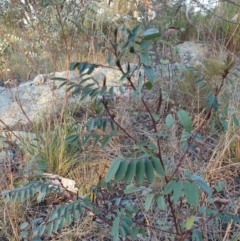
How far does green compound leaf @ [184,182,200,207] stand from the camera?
0.78 meters

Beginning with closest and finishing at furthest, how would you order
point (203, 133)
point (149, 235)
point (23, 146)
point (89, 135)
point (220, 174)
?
1. point (89, 135)
2. point (149, 235)
3. point (220, 174)
4. point (23, 146)
5. point (203, 133)

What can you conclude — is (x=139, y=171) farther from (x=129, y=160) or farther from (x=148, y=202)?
(x=148, y=202)

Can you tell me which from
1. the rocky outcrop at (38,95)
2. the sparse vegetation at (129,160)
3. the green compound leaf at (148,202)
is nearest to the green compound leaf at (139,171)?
the sparse vegetation at (129,160)

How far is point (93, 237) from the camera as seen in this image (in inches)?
69.1

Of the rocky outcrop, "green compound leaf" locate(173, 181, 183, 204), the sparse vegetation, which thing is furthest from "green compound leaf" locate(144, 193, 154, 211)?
the rocky outcrop

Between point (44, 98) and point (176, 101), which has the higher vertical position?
point (176, 101)

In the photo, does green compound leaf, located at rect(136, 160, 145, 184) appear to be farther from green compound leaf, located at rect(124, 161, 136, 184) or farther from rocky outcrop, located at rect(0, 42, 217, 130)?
rocky outcrop, located at rect(0, 42, 217, 130)

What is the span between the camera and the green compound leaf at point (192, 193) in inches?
30.9

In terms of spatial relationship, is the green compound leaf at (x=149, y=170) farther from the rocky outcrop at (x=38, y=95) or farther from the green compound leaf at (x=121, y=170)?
the rocky outcrop at (x=38, y=95)

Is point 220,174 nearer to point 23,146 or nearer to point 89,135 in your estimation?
point 23,146

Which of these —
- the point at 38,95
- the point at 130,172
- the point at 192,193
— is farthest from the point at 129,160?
the point at 38,95

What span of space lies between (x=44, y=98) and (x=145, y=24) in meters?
1.10

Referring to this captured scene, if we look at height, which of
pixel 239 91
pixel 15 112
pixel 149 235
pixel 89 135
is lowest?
pixel 15 112

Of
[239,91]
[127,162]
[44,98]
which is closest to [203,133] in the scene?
[239,91]
